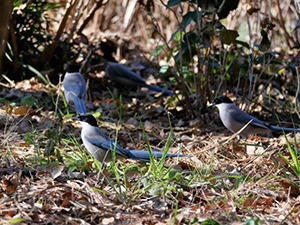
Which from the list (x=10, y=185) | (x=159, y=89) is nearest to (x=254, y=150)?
(x=10, y=185)

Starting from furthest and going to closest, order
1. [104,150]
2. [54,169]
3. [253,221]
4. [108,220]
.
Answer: [104,150] → [54,169] → [108,220] → [253,221]

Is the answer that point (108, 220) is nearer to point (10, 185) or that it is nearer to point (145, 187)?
point (145, 187)

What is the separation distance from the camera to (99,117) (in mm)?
5910

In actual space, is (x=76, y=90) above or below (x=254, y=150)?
above

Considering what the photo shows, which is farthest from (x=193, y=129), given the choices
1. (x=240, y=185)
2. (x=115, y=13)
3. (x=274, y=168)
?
(x=115, y=13)

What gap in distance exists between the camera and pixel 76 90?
20.1 ft

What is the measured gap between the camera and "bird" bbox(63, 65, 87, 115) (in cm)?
591

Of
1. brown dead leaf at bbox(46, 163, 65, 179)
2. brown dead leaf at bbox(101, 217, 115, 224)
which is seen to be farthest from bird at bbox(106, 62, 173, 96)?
brown dead leaf at bbox(101, 217, 115, 224)

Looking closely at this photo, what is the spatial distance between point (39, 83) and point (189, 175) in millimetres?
3283

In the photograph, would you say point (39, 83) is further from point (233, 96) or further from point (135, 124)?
point (233, 96)

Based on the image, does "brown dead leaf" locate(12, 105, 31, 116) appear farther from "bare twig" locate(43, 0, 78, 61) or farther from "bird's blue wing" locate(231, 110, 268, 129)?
"bird's blue wing" locate(231, 110, 268, 129)

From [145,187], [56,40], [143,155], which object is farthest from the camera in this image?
[56,40]

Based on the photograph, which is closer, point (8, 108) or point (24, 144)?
point (24, 144)

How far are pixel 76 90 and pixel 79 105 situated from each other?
30cm
